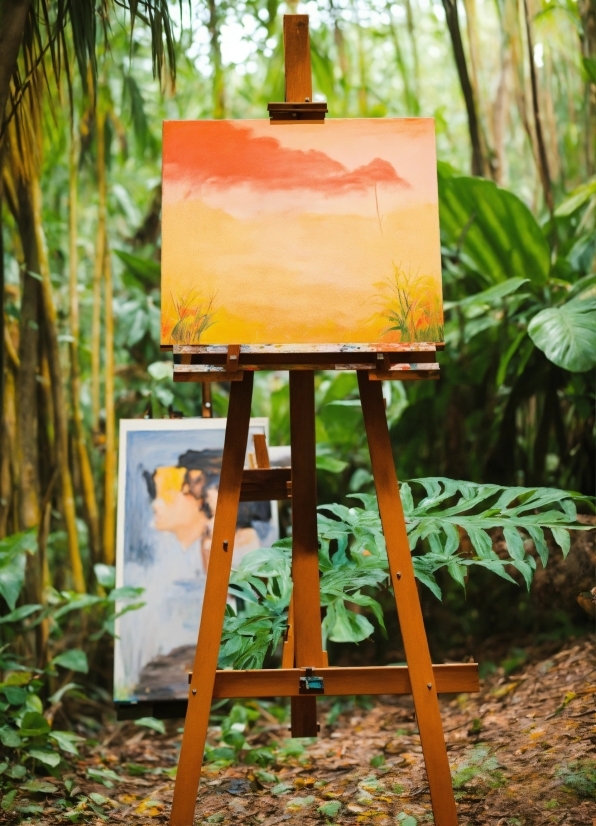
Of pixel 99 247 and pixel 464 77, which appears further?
pixel 99 247

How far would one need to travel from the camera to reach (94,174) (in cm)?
279

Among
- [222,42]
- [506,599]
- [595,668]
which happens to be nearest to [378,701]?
[506,599]

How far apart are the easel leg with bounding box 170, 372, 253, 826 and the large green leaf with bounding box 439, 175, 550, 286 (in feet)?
4.41

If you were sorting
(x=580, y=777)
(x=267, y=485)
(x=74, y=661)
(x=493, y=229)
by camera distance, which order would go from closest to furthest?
(x=580, y=777) → (x=267, y=485) → (x=74, y=661) → (x=493, y=229)

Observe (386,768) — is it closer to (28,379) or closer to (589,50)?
(28,379)

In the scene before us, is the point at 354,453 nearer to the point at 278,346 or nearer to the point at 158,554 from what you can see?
the point at 158,554

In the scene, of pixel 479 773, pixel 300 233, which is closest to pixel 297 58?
pixel 300 233

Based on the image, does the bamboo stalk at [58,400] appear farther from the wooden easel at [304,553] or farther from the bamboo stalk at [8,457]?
the wooden easel at [304,553]

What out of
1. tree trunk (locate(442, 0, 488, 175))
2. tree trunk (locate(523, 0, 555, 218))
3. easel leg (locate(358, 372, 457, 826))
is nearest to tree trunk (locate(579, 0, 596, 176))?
tree trunk (locate(523, 0, 555, 218))

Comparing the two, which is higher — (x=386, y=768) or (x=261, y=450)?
(x=261, y=450)

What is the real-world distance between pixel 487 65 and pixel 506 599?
2862 millimetres

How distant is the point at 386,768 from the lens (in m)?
1.86

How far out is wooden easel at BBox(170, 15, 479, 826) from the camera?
54.8 inches

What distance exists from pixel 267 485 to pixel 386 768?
75 centimetres
